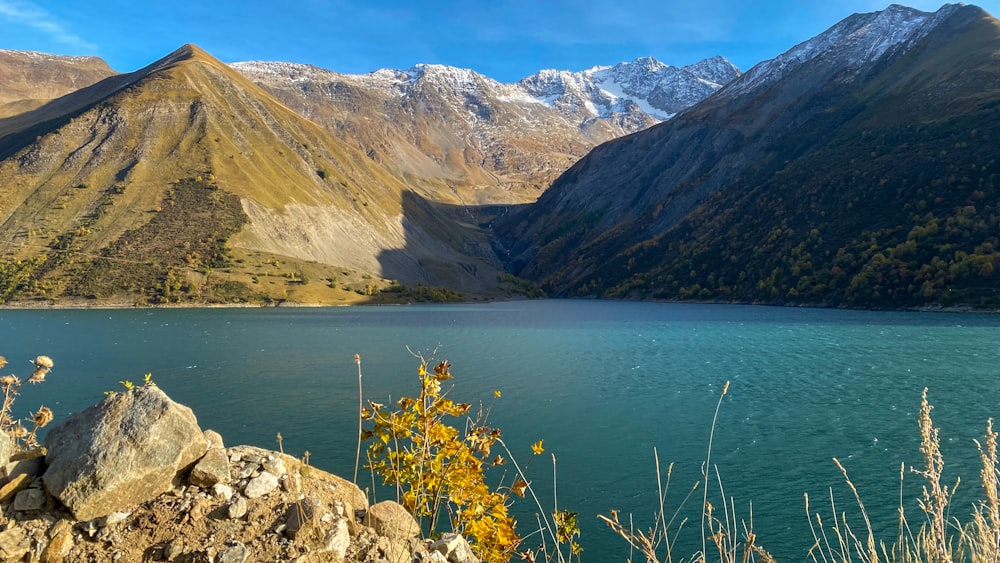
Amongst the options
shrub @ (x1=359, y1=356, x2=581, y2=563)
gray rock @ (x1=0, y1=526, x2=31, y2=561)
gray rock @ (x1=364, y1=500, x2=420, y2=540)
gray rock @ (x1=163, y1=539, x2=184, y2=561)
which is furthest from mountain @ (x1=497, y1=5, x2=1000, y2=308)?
gray rock @ (x1=0, y1=526, x2=31, y2=561)

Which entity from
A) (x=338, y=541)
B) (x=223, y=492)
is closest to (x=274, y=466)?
(x=223, y=492)

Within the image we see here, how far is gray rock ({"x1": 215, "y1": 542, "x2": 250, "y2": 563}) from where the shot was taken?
6.22m

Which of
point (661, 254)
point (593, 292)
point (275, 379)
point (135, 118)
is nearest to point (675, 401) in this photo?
point (275, 379)

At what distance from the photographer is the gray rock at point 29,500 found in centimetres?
652

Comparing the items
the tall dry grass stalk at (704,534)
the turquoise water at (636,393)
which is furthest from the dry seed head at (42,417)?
the turquoise water at (636,393)

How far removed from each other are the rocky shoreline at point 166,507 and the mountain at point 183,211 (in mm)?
129586

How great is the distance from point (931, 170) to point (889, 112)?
123 feet

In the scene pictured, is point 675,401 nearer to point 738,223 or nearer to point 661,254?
point 738,223

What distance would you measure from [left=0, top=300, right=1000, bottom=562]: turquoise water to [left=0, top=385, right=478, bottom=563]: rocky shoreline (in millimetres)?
10977

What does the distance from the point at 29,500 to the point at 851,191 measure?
141 meters

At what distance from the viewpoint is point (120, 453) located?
6812 millimetres

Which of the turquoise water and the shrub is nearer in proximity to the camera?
the shrub

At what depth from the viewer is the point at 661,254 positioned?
16362 cm

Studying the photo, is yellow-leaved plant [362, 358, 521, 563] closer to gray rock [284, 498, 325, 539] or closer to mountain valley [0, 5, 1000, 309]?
gray rock [284, 498, 325, 539]
